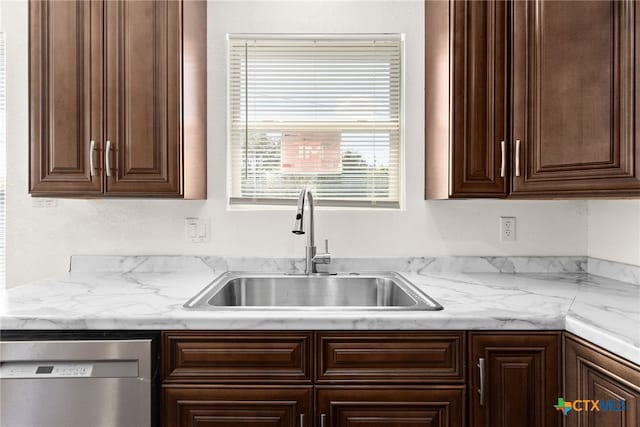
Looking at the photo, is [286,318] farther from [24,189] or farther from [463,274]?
[24,189]

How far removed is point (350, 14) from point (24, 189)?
1821 mm

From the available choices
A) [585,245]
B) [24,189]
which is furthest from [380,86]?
[24,189]

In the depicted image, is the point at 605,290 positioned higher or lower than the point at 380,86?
lower

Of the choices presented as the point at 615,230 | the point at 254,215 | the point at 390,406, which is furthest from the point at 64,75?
the point at 615,230

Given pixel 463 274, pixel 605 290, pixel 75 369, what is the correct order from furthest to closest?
pixel 463 274
pixel 605 290
pixel 75 369

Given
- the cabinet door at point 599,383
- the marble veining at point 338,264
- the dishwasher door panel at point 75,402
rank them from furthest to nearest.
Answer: the marble veining at point 338,264, the dishwasher door panel at point 75,402, the cabinet door at point 599,383

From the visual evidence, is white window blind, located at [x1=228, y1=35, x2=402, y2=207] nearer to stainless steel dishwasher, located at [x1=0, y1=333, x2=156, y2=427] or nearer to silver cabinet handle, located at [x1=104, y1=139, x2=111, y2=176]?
silver cabinet handle, located at [x1=104, y1=139, x2=111, y2=176]

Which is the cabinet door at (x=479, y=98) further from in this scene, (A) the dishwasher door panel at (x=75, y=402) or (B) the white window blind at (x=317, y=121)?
(A) the dishwasher door panel at (x=75, y=402)

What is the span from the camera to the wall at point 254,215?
214 centimetres

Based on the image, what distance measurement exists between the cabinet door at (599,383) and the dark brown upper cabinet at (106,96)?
1.54 meters

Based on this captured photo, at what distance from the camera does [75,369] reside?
1.31 metres

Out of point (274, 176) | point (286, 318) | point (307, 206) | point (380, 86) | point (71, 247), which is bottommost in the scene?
point (286, 318)
